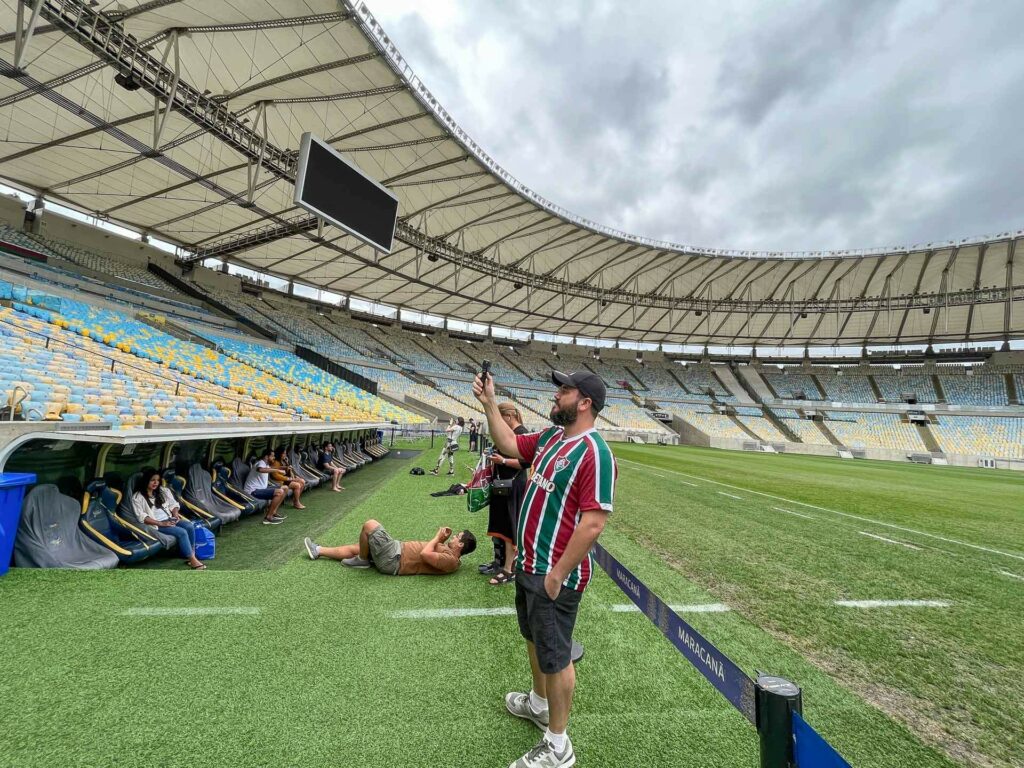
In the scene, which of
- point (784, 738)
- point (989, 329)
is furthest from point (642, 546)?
point (989, 329)

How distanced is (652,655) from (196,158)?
1954 centimetres

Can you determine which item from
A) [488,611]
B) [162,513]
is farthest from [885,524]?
[162,513]

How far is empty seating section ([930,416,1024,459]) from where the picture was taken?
31.2 meters

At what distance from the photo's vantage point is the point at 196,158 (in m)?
14.9

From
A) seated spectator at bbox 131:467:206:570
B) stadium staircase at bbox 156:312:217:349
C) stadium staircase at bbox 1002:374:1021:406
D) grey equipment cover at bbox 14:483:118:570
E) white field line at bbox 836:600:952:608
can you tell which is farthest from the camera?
stadium staircase at bbox 1002:374:1021:406

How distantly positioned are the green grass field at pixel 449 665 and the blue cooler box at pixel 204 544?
0.18 metres

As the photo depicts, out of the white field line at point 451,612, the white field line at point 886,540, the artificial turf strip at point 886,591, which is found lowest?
the white field line at point 451,612

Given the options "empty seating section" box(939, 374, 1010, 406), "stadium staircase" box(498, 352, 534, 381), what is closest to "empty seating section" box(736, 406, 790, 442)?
"empty seating section" box(939, 374, 1010, 406)

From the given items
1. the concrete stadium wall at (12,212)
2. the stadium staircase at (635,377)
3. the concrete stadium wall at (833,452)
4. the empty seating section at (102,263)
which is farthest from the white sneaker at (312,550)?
the stadium staircase at (635,377)

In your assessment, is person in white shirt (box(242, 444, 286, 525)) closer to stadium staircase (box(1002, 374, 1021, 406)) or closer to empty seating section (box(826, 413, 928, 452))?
empty seating section (box(826, 413, 928, 452))

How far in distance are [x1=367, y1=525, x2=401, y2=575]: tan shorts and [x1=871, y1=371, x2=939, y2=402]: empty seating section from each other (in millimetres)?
50994

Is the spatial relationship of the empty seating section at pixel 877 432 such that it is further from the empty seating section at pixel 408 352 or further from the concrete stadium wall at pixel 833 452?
the empty seating section at pixel 408 352

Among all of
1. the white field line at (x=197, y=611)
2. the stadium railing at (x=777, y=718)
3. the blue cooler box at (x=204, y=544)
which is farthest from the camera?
the blue cooler box at (x=204, y=544)

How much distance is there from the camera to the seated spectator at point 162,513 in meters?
4.51
